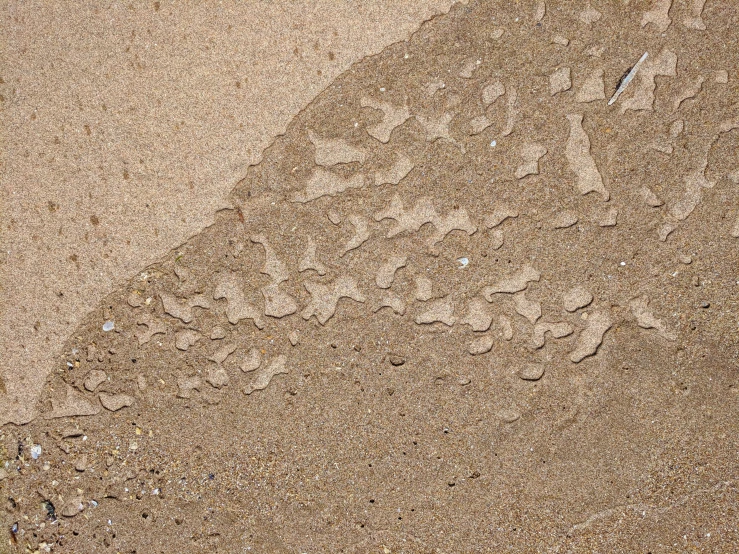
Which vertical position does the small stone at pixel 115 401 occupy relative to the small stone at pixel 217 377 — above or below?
above

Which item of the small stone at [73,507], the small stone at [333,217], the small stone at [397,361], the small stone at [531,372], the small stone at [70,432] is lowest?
the small stone at [531,372]

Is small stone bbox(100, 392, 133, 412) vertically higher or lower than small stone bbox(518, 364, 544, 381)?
higher

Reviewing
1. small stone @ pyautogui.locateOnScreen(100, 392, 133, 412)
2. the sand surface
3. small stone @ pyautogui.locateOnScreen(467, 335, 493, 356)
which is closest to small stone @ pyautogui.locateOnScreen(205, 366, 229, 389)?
the sand surface

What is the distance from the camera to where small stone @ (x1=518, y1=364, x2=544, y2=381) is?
2051 millimetres

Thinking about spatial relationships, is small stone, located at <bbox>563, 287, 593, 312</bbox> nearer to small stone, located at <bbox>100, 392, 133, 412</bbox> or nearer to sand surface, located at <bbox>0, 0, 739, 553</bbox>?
sand surface, located at <bbox>0, 0, 739, 553</bbox>

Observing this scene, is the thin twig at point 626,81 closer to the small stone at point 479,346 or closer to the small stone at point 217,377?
the small stone at point 479,346

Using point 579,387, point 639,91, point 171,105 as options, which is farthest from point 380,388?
point 639,91

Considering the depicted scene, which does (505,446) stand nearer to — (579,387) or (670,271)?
(579,387)

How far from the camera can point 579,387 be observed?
2035 mm

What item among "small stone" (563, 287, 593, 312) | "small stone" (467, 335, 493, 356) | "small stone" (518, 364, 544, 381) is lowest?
"small stone" (518, 364, 544, 381)

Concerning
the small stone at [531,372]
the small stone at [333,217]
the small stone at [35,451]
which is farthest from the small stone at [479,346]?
the small stone at [35,451]

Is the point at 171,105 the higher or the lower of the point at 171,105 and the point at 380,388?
the higher

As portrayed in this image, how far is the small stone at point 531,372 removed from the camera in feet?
6.73

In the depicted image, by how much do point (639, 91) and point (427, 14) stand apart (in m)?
0.94
